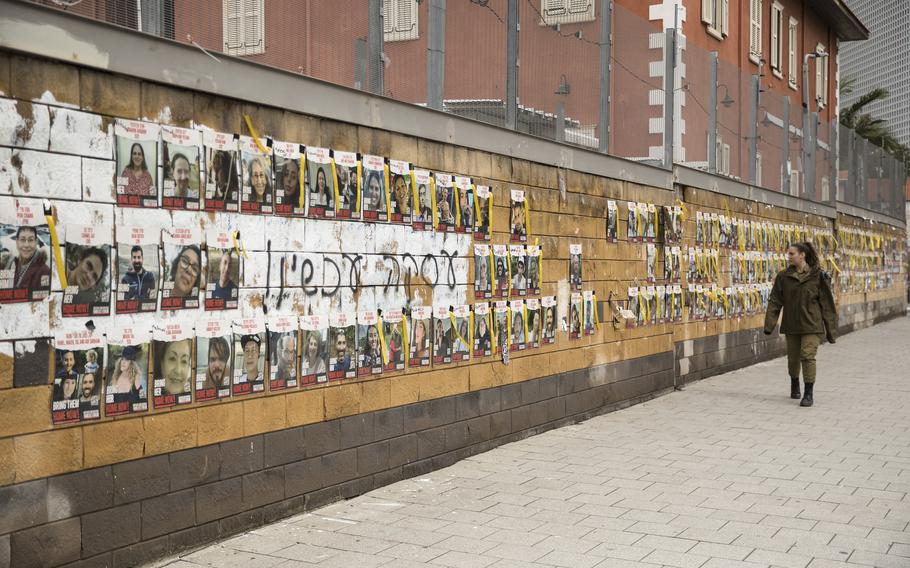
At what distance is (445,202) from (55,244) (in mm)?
3713

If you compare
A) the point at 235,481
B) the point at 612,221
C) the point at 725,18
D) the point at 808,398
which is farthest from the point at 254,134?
the point at 725,18

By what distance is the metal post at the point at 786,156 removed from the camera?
749 inches

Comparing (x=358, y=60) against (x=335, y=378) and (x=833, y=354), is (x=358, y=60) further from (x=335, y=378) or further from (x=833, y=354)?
(x=833, y=354)

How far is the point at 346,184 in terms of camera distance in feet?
22.6

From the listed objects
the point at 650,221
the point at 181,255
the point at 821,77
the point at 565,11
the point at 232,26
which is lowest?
the point at 181,255

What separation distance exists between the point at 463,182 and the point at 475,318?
3.66ft

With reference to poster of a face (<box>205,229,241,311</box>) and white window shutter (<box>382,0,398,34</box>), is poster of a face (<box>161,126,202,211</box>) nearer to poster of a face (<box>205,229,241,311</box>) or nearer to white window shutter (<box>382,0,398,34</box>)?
poster of a face (<box>205,229,241,311</box>)

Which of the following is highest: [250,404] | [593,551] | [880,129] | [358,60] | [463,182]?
[880,129]

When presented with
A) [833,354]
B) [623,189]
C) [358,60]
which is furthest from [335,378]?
[833,354]

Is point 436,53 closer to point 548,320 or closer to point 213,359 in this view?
point 548,320

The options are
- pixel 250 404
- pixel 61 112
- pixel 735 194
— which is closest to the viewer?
pixel 61 112

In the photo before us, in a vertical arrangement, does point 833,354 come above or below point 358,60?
below

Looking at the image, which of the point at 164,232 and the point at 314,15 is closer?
the point at 164,232

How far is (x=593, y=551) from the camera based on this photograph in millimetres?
5727
